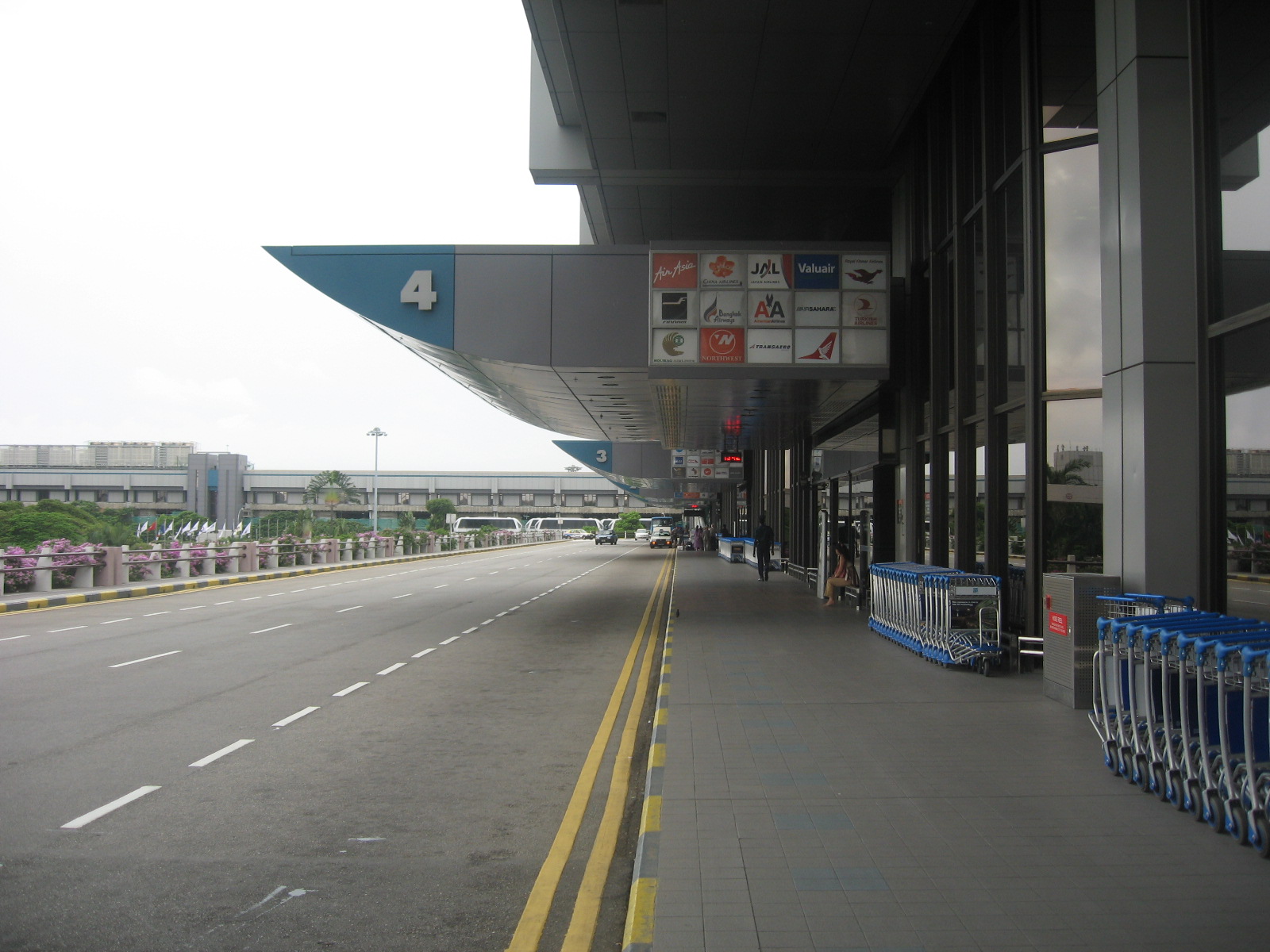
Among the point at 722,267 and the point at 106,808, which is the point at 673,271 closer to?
the point at 722,267

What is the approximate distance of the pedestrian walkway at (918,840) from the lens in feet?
12.7

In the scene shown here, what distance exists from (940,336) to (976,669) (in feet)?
20.4

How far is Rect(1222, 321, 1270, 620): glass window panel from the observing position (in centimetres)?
741

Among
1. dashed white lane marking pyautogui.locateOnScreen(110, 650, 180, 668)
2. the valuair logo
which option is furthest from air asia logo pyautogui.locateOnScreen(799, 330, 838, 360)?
dashed white lane marking pyautogui.locateOnScreen(110, 650, 180, 668)

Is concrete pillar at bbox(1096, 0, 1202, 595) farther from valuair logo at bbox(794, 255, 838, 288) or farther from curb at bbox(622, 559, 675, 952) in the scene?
valuair logo at bbox(794, 255, 838, 288)

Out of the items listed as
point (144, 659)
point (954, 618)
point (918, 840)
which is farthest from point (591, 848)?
point (144, 659)

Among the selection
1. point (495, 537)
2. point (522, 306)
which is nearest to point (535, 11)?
point (522, 306)

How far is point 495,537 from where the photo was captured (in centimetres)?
7881

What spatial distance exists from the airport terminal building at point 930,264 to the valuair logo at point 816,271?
0.05 metres

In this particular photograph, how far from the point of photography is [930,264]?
15.3m

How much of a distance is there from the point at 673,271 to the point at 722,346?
5.00 feet

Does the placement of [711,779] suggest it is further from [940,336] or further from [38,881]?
[940,336]

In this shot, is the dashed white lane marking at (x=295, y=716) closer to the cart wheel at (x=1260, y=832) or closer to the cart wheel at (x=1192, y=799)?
the cart wheel at (x=1192, y=799)

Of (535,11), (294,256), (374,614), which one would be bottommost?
(374,614)
